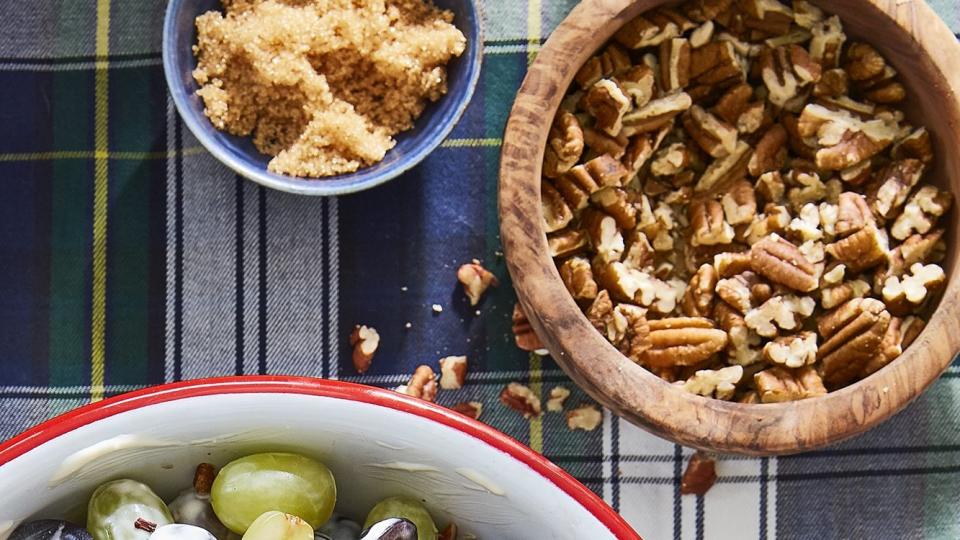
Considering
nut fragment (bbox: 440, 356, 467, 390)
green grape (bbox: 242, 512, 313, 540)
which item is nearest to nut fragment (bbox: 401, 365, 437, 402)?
nut fragment (bbox: 440, 356, 467, 390)

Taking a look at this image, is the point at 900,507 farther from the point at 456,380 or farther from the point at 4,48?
the point at 4,48

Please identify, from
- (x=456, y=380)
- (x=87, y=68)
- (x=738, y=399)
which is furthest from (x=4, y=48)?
(x=738, y=399)

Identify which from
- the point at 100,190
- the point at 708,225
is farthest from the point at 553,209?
the point at 100,190

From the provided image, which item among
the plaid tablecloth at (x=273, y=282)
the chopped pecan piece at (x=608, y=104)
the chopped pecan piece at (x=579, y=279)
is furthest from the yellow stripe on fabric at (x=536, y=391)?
the chopped pecan piece at (x=608, y=104)

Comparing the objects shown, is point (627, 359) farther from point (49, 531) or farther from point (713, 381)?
point (49, 531)

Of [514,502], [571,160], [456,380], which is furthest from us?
[456,380]

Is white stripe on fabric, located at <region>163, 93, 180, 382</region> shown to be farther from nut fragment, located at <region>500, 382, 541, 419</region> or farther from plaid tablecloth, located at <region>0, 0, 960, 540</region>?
nut fragment, located at <region>500, 382, 541, 419</region>

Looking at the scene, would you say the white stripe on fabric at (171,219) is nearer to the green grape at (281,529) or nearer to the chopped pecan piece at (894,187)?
the green grape at (281,529)
